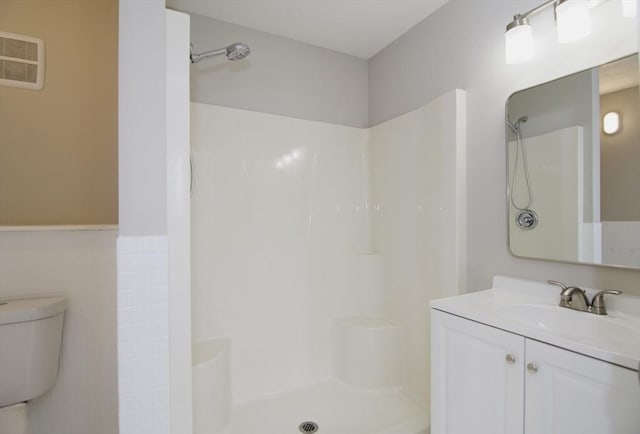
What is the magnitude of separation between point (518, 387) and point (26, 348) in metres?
1.93

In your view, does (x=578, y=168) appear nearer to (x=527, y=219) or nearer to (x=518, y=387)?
(x=527, y=219)

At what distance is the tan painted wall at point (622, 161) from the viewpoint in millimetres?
1071

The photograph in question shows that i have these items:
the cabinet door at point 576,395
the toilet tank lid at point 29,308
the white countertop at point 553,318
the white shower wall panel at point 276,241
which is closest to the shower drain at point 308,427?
the white shower wall panel at point 276,241

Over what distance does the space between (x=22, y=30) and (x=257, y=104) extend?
4.06 feet

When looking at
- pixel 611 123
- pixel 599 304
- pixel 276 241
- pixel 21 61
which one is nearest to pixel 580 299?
pixel 599 304

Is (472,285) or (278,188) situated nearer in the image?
(472,285)

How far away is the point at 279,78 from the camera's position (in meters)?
2.14

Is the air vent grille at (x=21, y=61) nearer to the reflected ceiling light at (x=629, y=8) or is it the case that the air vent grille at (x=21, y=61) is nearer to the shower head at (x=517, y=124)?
the shower head at (x=517, y=124)

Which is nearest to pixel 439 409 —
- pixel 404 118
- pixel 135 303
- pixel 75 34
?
pixel 135 303

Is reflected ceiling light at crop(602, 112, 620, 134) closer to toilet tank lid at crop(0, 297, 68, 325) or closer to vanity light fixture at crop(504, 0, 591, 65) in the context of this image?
vanity light fixture at crop(504, 0, 591, 65)

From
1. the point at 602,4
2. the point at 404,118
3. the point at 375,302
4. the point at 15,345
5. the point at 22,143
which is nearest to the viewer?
the point at 602,4

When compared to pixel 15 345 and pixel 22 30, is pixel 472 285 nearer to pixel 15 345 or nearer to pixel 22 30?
pixel 15 345

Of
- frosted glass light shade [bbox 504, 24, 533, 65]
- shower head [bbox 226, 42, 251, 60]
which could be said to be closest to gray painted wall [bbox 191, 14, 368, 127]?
shower head [bbox 226, 42, 251, 60]

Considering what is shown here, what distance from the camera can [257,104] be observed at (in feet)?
6.81
